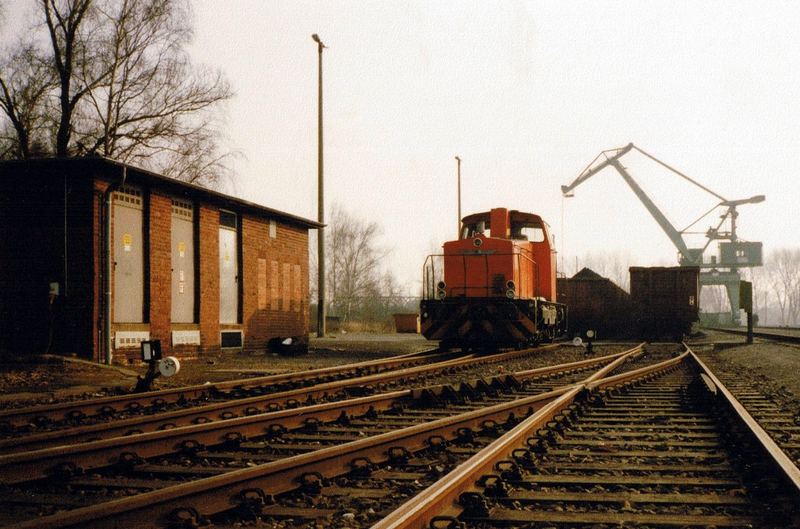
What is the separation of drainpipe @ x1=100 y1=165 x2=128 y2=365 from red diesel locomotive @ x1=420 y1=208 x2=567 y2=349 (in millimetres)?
6288

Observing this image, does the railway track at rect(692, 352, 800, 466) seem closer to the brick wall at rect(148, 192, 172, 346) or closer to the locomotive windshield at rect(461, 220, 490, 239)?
the locomotive windshield at rect(461, 220, 490, 239)

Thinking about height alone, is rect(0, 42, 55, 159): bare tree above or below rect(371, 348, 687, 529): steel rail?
above

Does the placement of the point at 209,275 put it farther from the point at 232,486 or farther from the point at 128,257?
the point at 232,486

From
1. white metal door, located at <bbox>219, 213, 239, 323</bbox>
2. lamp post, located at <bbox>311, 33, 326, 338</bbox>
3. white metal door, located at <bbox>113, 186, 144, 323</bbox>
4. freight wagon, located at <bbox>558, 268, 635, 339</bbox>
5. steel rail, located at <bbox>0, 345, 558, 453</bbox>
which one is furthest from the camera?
freight wagon, located at <bbox>558, 268, 635, 339</bbox>

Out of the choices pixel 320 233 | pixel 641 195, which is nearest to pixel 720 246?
pixel 641 195

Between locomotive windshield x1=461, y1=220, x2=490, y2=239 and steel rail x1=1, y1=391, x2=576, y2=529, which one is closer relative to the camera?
steel rail x1=1, y1=391, x2=576, y2=529

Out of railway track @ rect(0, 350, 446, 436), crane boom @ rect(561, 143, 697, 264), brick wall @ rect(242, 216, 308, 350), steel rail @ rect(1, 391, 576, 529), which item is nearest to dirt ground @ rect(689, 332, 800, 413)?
steel rail @ rect(1, 391, 576, 529)

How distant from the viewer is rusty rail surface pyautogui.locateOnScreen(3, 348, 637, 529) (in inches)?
127

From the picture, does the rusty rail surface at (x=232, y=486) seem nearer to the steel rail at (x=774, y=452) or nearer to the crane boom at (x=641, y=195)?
the steel rail at (x=774, y=452)

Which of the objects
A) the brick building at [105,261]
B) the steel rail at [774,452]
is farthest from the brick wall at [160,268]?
the steel rail at [774,452]

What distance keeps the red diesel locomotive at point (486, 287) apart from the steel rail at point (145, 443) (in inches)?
353

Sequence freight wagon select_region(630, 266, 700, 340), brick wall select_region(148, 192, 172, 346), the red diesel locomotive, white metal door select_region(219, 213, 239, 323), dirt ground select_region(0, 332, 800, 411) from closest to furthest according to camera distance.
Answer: dirt ground select_region(0, 332, 800, 411), brick wall select_region(148, 192, 172, 346), the red diesel locomotive, white metal door select_region(219, 213, 239, 323), freight wagon select_region(630, 266, 700, 340)

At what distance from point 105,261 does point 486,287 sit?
307 inches

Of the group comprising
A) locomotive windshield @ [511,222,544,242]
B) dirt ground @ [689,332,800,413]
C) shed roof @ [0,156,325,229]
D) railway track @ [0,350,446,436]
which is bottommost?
dirt ground @ [689,332,800,413]
